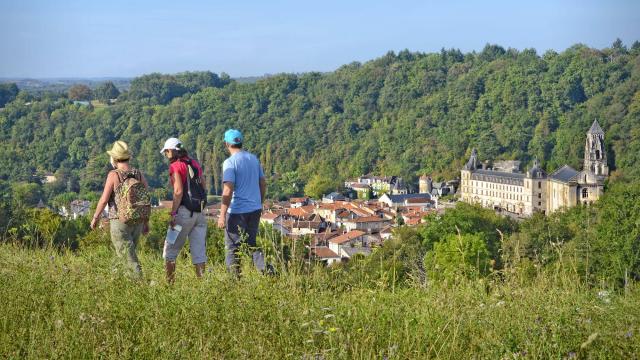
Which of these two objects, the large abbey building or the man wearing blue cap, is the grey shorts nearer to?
the man wearing blue cap

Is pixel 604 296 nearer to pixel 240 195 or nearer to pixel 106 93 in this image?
pixel 240 195

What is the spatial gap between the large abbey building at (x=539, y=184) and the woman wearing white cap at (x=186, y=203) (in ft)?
98.1

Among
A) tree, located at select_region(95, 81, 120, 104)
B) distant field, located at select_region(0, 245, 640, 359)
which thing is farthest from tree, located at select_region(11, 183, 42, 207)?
tree, located at select_region(95, 81, 120, 104)

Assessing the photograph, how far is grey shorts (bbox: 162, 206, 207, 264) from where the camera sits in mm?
4652

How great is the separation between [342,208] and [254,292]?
35.1 m

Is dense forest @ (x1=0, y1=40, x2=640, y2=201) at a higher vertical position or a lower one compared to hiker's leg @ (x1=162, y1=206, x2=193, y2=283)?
lower

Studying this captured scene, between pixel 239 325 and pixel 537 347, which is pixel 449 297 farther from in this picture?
pixel 239 325

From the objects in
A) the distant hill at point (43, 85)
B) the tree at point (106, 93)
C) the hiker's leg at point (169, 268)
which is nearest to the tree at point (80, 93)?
the tree at point (106, 93)

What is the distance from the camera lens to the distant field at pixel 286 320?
262cm

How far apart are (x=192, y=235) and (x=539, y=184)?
35.6 meters

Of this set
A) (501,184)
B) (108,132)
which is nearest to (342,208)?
(501,184)

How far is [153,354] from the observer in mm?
2572

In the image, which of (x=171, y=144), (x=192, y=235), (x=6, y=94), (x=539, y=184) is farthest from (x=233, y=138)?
(x=6, y=94)

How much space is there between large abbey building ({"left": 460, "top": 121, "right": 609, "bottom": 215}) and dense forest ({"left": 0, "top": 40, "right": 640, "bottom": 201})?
4.92ft
